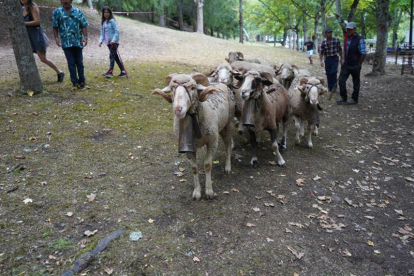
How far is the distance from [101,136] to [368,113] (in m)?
8.97

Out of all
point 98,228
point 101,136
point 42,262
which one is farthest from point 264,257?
point 101,136

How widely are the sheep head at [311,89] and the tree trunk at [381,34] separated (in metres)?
10.3

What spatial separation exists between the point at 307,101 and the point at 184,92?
4049 mm

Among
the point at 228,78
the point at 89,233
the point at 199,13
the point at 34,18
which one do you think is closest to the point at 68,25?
the point at 34,18

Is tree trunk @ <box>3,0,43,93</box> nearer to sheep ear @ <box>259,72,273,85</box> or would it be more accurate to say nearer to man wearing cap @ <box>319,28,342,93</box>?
sheep ear @ <box>259,72,273,85</box>

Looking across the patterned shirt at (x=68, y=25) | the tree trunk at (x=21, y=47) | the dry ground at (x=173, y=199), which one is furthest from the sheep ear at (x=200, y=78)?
the tree trunk at (x=21, y=47)

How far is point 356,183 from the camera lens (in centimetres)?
585

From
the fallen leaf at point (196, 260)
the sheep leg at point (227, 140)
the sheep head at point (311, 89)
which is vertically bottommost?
the fallen leaf at point (196, 260)

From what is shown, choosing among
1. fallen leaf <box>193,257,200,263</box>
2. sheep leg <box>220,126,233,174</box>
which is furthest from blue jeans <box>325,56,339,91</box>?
fallen leaf <box>193,257,200,263</box>

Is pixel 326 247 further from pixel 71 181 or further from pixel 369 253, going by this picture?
pixel 71 181

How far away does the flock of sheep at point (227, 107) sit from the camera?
13.7 feet

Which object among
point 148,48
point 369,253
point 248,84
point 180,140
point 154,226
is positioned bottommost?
point 369,253

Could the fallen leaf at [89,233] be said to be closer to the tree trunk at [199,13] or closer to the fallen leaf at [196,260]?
the fallen leaf at [196,260]

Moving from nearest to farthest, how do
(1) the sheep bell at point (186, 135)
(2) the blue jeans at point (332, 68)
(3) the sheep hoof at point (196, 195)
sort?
(1) the sheep bell at point (186, 135)
(3) the sheep hoof at point (196, 195)
(2) the blue jeans at point (332, 68)
